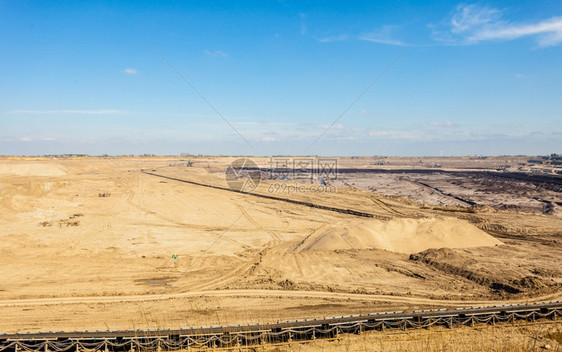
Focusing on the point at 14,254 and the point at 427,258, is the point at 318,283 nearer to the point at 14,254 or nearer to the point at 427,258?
the point at 427,258

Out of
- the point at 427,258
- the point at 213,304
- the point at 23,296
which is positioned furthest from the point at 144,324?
the point at 427,258

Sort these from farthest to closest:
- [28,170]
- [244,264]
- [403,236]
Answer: [28,170]
[403,236]
[244,264]

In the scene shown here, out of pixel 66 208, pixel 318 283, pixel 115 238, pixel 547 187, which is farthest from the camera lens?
pixel 547 187

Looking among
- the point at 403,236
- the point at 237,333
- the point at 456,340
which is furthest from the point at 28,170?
the point at 456,340

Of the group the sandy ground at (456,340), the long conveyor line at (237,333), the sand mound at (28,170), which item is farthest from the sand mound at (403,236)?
the sand mound at (28,170)

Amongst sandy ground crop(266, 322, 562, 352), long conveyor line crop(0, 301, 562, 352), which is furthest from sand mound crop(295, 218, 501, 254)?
sandy ground crop(266, 322, 562, 352)

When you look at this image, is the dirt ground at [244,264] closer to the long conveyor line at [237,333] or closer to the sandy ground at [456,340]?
the long conveyor line at [237,333]

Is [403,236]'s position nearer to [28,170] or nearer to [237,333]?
[237,333]
